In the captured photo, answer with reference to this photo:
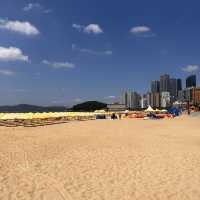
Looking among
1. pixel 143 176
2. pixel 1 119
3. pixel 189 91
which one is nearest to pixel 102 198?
pixel 143 176

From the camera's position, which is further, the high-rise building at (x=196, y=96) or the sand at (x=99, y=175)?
the high-rise building at (x=196, y=96)

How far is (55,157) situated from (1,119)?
86.4 ft

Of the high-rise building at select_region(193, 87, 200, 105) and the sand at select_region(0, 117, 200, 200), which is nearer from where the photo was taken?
the sand at select_region(0, 117, 200, 200)

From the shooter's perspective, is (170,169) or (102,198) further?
(170,169)

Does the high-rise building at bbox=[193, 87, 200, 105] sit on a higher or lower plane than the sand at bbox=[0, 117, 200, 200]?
higher

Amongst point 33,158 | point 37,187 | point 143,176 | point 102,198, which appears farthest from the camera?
point 33,158

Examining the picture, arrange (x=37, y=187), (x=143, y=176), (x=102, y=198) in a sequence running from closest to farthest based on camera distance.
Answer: (x=102, y=198) → (x=37, y=187) → (x=143, y=176)

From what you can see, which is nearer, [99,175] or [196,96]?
[99,175]

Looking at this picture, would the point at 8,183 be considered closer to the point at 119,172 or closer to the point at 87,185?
the point at 87,185

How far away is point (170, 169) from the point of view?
7969 millimetres

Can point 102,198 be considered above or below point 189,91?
below

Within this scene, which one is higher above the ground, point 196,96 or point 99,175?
point 196,96

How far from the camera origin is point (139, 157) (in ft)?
32.1

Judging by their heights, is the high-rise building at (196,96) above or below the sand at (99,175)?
above
